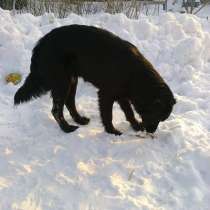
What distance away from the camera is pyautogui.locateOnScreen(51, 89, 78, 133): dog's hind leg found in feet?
17.7

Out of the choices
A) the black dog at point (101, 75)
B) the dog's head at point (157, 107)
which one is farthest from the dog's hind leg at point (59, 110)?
the dog's head at point (157, 107)

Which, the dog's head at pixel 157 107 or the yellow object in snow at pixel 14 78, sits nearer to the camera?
the dog's head at pixel 157 107

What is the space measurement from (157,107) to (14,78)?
2833mm

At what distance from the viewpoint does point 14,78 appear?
7.07 metres

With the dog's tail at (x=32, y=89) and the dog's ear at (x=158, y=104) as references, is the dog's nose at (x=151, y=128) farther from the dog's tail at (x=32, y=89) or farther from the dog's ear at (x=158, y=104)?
the dog's tail at (x=32, y=89)

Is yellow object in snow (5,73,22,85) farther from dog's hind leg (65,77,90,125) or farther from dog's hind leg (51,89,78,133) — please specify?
dog's hind leg (51,89,78,133)

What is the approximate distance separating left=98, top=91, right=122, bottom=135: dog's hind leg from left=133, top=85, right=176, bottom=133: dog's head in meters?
0.32

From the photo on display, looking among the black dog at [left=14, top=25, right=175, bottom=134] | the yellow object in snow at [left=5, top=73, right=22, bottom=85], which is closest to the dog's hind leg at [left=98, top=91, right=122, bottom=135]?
the black dog at [left=14, top=25, right=175, bottom=134]

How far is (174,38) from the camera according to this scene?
808 cm

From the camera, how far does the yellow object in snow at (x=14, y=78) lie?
23.0ft

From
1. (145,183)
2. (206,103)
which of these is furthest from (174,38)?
(145,183)

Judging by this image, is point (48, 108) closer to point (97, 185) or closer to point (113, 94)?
point (113, 94)

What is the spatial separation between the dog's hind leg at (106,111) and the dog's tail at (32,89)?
0.68m

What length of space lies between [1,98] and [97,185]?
2711 millimetres
